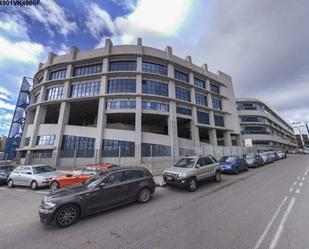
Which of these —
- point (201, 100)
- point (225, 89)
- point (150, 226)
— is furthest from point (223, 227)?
point (225, 89)

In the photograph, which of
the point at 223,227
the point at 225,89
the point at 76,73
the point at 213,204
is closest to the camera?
the point at 223,227

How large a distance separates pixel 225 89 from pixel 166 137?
25.5 metres

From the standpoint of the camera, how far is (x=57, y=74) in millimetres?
32594

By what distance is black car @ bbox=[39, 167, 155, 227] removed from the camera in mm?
5219

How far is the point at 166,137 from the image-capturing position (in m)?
29.2

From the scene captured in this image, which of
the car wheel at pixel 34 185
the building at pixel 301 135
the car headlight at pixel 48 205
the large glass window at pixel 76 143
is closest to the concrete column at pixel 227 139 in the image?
the large glass window at pixel 76 143

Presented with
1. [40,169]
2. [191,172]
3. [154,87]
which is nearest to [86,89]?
[154,87]

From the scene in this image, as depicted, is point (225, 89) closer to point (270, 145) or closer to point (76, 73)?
point (270, 145)

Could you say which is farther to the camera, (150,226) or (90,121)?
(90,121)

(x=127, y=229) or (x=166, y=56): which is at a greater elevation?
(x=166, y=56)

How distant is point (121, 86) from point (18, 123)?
28.8 meters

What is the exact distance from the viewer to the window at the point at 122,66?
30594 mm

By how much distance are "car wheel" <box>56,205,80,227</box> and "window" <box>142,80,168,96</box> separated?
25.8 meters

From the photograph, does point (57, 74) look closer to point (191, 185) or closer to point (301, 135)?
point (191, 185)
